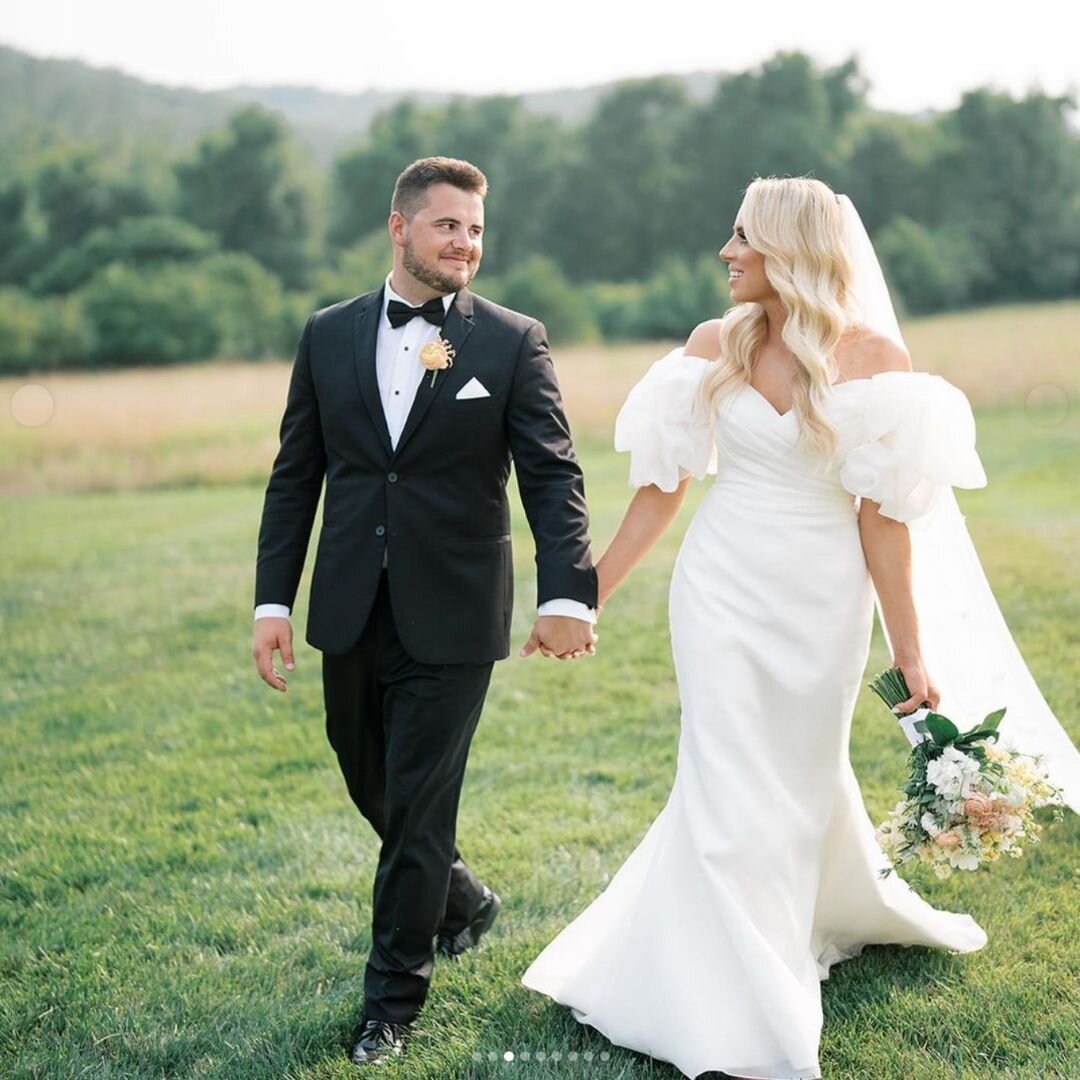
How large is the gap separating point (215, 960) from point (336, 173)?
48948 millimetres

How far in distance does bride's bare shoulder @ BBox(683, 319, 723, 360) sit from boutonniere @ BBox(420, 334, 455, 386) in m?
0.72

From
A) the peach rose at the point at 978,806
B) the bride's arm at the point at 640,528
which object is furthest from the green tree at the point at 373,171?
the peach rose at the point at 978,806

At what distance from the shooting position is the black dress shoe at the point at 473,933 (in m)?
4.71

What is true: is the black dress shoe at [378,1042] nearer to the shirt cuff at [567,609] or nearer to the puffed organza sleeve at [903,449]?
the shirt cuff at [567,609]

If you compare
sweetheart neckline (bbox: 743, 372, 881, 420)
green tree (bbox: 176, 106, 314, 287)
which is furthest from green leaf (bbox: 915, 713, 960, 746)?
green tree (bbox: 176, 106, 314, 287)

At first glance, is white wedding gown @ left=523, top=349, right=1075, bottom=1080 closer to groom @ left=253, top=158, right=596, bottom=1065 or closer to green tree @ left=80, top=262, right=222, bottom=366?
groom @ left=253, top=158, right=596, bottom=1065

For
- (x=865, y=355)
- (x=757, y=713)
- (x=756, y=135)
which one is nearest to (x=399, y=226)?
(x=865, y=355)

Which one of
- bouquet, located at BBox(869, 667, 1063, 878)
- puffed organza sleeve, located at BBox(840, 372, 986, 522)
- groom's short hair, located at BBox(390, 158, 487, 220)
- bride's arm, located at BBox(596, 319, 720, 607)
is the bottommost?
bouquet, located at BBox(869, 667, 1063, 878)

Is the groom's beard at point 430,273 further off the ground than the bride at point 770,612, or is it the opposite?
the groom's beard at point 430,273

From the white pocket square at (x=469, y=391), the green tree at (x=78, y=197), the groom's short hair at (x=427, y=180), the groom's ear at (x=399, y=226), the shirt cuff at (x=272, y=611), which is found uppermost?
the green tree at (x=78, y=197)

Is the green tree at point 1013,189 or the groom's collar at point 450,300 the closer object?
the groom's collar at point 450,300

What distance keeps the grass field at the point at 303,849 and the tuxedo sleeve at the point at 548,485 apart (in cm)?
131

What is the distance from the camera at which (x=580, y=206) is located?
51312mm

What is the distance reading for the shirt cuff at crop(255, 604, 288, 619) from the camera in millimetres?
4297
